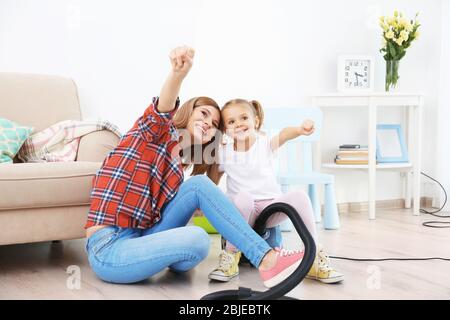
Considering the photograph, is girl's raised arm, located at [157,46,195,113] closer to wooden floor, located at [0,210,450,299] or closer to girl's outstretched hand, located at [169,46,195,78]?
girl's outstretched hand, located at [169,46,195,78]

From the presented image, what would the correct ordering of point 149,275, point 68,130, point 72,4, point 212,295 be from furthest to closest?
point 72,4 < point 68,130 < point 149,275 < point 212,295

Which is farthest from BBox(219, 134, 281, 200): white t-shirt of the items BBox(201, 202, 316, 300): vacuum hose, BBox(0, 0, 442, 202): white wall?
BBox(0, 0, 442, 202): white wall

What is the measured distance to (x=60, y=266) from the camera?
7.47 feet

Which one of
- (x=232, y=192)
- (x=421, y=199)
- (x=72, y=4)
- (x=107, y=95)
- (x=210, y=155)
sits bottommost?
(x=421, y=199)

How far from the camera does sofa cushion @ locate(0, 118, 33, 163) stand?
2.41 metres

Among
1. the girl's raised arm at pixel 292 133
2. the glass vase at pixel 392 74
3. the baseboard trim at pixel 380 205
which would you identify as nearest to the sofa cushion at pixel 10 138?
the girl's raised arm at pixel 292 133

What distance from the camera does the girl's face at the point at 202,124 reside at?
206cm

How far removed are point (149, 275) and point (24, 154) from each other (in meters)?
1.00

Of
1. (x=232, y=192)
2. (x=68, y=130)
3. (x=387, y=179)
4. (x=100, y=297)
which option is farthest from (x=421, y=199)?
(x=100, y=297)

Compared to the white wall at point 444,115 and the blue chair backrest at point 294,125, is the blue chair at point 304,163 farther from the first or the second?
the white wall at point 444,115

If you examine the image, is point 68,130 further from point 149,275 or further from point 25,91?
point 149,275

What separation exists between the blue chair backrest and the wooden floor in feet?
1.61

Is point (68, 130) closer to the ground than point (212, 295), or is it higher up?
higher up

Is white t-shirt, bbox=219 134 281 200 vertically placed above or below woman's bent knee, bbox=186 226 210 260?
above
